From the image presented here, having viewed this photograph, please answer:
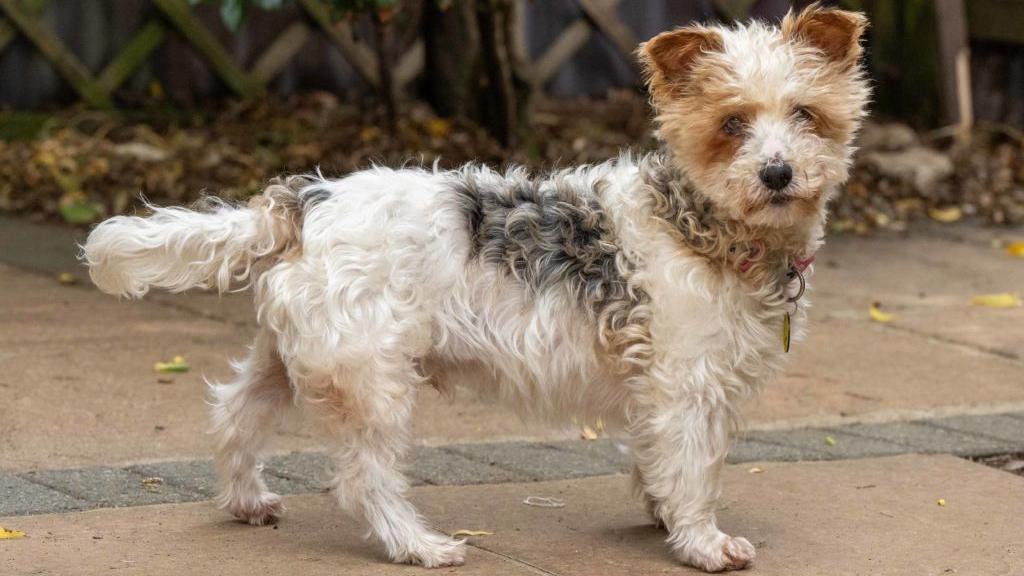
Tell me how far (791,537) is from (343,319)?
1.48 meters

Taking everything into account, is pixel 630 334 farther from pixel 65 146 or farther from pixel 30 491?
pixel 65 146

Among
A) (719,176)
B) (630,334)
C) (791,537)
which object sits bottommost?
(791,537)

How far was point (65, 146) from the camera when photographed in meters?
9.77

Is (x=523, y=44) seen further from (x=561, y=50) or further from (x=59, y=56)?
(x=59, y=56)

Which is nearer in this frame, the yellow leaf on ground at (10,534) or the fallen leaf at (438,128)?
the yellow leaf on ground at (10,534)

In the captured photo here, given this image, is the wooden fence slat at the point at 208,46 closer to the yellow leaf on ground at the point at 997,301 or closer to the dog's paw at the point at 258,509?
the yellow leaf on ground at the point at 997,301

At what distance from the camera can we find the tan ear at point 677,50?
4.20 m

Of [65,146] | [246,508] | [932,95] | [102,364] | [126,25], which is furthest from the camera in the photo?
[932,95]

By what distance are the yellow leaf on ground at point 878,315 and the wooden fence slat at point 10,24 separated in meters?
6.04

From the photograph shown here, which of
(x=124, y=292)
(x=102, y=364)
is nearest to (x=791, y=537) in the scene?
(x=124, y=292)

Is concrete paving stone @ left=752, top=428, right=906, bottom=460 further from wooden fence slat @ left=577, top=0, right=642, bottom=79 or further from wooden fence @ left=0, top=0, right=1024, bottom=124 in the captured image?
wooden fence slat @ left=577, top=0, right=642, bottom=79

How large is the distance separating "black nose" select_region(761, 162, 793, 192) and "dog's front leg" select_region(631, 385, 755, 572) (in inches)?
24.2

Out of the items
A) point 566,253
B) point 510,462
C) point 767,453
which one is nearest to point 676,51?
point 566,253

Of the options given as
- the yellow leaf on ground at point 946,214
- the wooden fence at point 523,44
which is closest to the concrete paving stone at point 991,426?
the yellow leaf on ground at point 946,214
